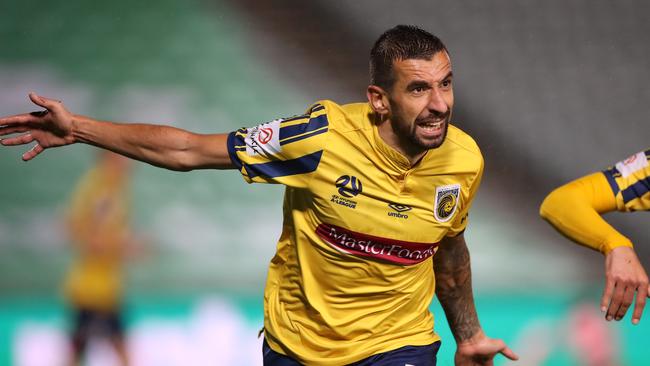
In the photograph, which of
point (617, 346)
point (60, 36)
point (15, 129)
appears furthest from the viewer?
point (60, 36)

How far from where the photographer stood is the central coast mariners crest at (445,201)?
3326 millimetres

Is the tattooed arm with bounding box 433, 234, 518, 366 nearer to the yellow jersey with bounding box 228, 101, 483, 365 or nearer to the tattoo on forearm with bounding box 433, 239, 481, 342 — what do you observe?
the tattoo on forearm with bounding box 433, 239, 481, 342

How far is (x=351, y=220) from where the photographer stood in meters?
3.26

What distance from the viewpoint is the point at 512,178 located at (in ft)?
21.3

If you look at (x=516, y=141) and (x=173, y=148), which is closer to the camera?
(x=173, y=148)

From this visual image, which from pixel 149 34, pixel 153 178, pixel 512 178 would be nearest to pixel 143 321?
pixel 153 178

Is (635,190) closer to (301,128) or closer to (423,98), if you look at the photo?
(423,98)

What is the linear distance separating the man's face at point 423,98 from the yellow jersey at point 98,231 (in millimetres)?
3496

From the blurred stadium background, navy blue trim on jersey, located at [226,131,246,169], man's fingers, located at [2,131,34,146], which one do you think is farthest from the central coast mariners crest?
the blurred stadium background

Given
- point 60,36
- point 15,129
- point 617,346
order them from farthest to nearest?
1. point 60,36
2. point 617,346
3. point 15,129

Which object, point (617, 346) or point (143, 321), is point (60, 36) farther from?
point (617, 346)

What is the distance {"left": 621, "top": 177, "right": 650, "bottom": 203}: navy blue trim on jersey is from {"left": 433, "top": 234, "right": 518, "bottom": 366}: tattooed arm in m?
0.74

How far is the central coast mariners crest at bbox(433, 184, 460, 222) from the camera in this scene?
3326 millimetres

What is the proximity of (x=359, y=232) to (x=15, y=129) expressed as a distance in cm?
119
